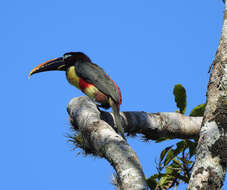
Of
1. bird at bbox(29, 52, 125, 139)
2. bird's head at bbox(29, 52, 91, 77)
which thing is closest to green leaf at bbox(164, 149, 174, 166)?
bird at bbox(29, 52, 125, 139)

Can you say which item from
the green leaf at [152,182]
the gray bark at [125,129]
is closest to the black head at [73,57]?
the gray bark at [125,129]

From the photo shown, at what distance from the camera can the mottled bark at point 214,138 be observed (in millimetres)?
1899

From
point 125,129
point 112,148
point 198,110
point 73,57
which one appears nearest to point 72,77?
point 73,57

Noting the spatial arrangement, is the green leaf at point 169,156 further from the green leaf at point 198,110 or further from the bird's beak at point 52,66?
the bird's beak at point 52,66

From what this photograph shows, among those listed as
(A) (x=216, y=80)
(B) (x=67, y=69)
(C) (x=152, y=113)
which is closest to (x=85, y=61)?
(B) (x=67, y=69)

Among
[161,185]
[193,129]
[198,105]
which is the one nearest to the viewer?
[161,185]

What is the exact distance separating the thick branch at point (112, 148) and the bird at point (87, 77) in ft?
4.87

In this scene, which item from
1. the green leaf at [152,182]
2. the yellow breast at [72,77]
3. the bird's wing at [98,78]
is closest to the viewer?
the green leaf at [152,182]

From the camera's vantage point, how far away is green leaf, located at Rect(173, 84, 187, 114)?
3805 millimetres

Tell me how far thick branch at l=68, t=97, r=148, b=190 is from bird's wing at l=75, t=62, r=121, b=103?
149 cm

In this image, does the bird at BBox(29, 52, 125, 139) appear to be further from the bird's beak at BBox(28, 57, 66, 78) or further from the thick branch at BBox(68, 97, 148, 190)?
the thick branch at BBox(68, 97, 148, 190)

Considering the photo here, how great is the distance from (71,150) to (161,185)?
1072 millimetres

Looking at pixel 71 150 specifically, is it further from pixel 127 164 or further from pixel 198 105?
pixel 127 164

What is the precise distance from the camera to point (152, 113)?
376 cm
